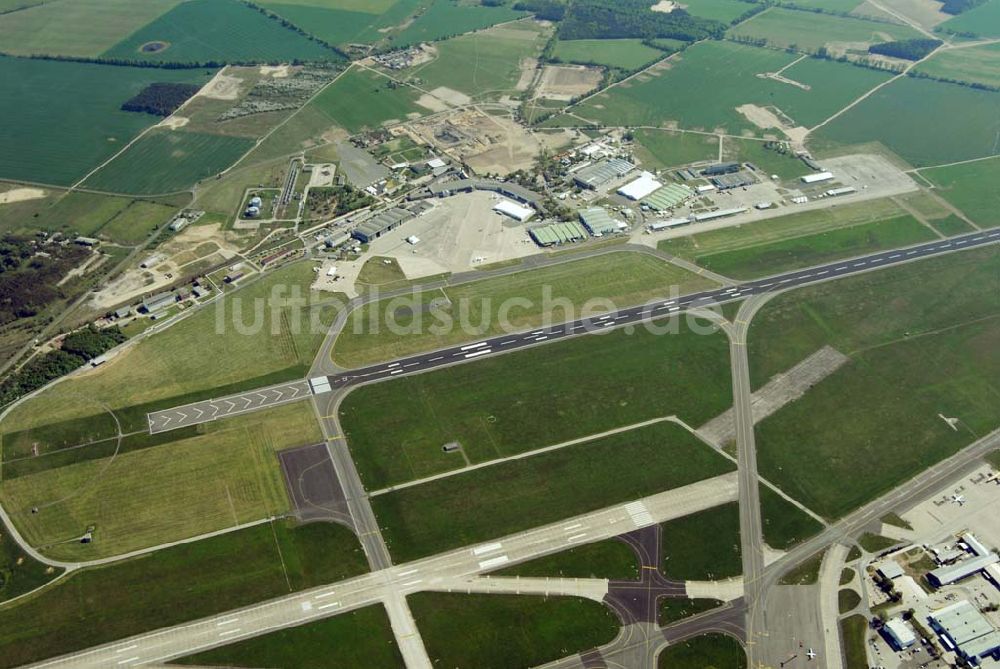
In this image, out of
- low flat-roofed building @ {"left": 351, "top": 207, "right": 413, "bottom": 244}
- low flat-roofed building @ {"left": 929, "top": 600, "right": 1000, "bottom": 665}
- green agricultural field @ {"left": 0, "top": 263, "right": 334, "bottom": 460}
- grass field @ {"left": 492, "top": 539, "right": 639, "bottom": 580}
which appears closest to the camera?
low flat-roofed building @ {"left": 929, "top": 600, "right": 1000, "bottom": 665}

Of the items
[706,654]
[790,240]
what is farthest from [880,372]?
[706,654]

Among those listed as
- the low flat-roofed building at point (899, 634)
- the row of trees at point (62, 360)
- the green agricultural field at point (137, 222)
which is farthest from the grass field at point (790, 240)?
the green agricultural field at point (137, 222)

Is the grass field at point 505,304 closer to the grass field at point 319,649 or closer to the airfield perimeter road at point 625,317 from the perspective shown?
the airfield perimeter road at point 625,317

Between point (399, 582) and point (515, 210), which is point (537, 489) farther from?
point (515, 210)

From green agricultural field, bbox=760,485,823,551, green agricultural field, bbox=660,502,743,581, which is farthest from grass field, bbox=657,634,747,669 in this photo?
green agricultural field, bbox=760,485,823,551

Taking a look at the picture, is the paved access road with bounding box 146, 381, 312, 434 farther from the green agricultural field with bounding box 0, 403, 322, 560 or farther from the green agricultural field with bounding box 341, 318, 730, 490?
the green agricultural field with bounding box 341, 318, 730, 490

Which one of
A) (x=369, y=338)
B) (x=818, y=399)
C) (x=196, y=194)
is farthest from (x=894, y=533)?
(x=196, y=194)
